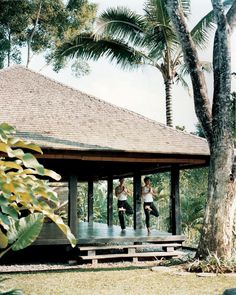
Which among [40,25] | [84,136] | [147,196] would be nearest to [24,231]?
[84,136]

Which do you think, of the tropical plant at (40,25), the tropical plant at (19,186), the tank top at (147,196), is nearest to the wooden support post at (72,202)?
the tank top at (147,196)

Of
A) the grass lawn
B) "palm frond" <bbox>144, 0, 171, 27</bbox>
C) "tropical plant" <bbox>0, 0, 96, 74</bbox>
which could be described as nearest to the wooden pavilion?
the grass lawn

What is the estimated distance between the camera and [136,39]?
46.6 feet

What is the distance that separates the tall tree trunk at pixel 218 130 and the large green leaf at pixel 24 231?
660 centimetres

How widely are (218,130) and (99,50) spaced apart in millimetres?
5775

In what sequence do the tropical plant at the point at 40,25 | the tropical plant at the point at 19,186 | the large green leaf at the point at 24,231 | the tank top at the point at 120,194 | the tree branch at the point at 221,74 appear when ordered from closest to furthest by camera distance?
the tropical plant at the point at 19,186 < the large green leaf at the point at 24,231 < the tree branch at the point at 221,74 < the tank top at the point at 120,194 < the tropical plant at the point at 40,25

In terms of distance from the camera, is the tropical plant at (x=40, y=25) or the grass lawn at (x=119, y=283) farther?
the tropical plant at (x=40, y=25)

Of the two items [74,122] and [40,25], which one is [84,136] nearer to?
[74,122]

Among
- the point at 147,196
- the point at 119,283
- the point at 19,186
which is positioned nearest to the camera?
the point at 19,186

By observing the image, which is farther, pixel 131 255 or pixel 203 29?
pixel 203 29

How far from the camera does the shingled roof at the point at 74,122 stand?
1029cm

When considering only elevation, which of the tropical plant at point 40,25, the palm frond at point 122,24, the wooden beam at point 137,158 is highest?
the tropical plant at point 40,25

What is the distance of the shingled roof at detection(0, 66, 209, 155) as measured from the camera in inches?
405

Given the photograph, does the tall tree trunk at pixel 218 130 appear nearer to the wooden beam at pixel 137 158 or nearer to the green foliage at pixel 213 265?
the green foliage at pixel 213 265
